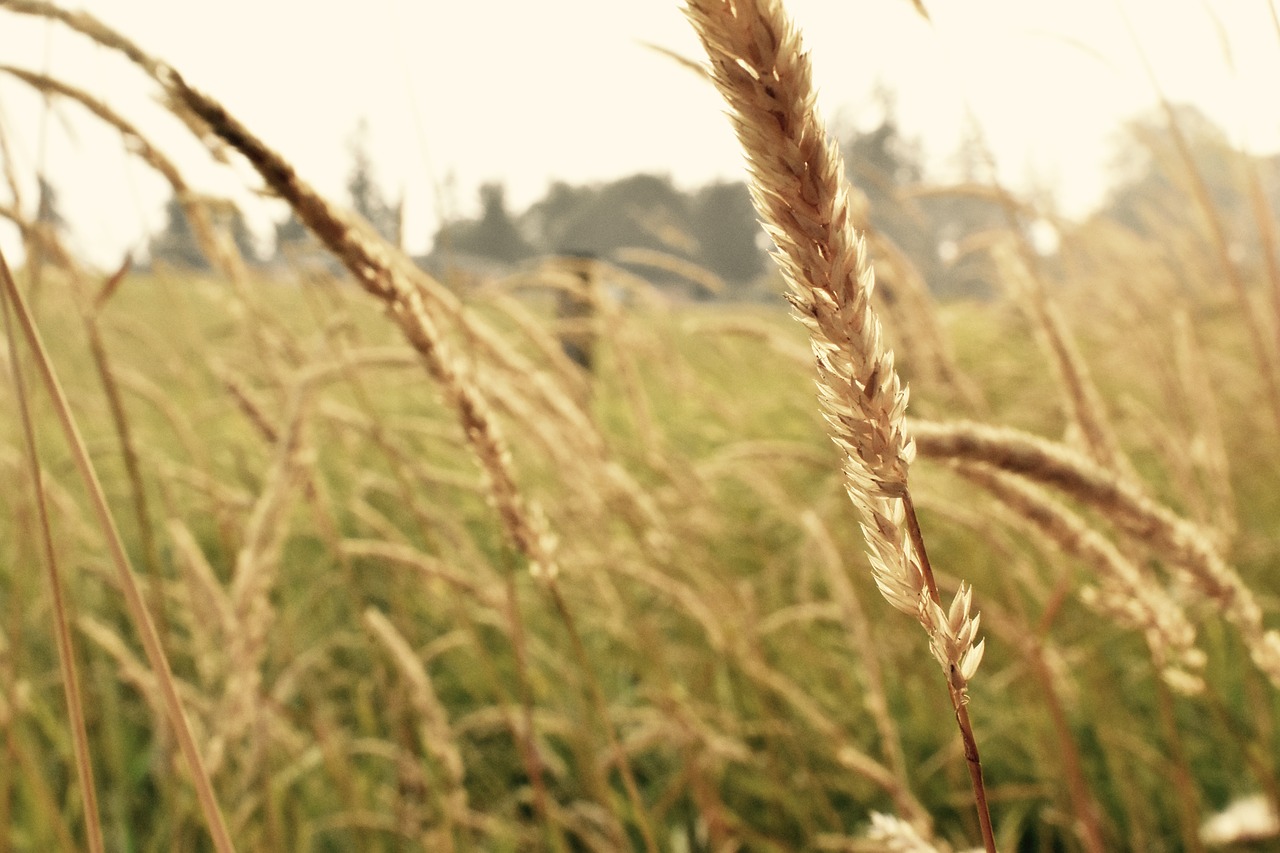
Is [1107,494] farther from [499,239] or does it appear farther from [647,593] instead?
[499,239]

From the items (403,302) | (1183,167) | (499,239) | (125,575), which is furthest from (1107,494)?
(499,239)

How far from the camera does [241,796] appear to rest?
1195 mm

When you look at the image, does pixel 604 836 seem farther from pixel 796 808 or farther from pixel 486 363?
pixel 486 363

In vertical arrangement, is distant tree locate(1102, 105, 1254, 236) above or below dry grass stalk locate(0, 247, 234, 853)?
above

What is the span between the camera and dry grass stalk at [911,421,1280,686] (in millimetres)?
598

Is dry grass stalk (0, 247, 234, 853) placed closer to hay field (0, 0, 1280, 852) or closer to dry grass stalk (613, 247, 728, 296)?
hay field (0, 0, 1280, 852)

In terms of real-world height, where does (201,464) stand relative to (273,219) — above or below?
below

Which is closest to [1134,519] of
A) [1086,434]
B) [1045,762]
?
[1086,434]


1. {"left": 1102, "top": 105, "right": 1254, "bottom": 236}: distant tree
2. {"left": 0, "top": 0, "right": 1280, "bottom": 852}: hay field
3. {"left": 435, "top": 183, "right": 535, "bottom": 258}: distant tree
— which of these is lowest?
{"left": 0, "top": 0, "right": 1280, "bottom": 852}: hay field

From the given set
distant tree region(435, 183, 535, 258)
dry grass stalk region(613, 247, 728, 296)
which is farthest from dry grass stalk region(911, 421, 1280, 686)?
distant tree region(435, 183, 535, 258)

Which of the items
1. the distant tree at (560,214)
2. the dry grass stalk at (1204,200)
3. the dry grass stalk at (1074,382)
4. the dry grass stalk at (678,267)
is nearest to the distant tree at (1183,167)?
the dry grass stalk at (1204,200)

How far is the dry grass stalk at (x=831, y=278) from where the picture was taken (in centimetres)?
30

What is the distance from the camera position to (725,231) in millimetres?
44688

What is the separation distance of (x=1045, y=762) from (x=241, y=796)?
130 cm
